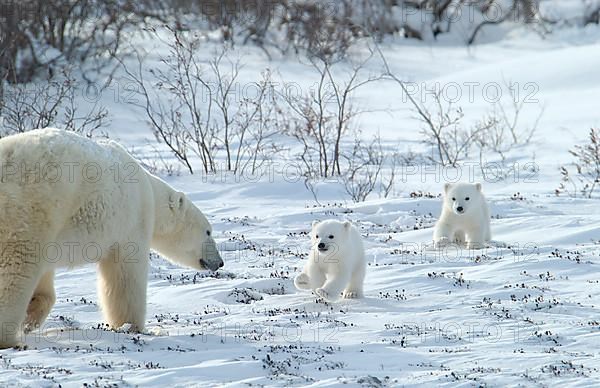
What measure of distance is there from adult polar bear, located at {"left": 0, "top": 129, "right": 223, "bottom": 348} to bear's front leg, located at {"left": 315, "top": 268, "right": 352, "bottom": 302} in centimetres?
155

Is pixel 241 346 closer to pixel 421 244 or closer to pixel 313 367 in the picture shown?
pixel 313 367

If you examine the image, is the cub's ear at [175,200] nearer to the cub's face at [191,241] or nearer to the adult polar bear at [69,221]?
the cub's face at [191,241]

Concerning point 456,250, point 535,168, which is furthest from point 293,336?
point 535,168

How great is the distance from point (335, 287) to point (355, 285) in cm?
29

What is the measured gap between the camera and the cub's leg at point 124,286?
21.4ft

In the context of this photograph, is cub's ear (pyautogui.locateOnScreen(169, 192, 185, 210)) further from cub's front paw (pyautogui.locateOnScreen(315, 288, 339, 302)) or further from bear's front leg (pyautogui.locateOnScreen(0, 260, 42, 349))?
bear's front leg (pyautogui.locateOnScreen(0, 260, 42, 349))

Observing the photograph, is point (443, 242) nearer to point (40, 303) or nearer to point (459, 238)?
point (459, 238)

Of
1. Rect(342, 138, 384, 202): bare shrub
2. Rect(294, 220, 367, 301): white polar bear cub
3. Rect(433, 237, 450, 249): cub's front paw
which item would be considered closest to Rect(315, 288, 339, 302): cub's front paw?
Rect(294, 220, 367, 301): white polar bear cub

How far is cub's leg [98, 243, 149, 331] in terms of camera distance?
6.51 meters

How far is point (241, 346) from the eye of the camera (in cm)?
623

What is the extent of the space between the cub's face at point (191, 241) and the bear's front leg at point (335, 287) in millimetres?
859

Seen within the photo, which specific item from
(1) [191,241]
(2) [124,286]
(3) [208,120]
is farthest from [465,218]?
(3) [208,120]

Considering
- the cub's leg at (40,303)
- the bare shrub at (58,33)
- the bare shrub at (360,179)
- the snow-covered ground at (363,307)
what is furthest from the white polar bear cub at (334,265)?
the bare shrub at (58,33)

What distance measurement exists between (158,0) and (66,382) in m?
25.7
